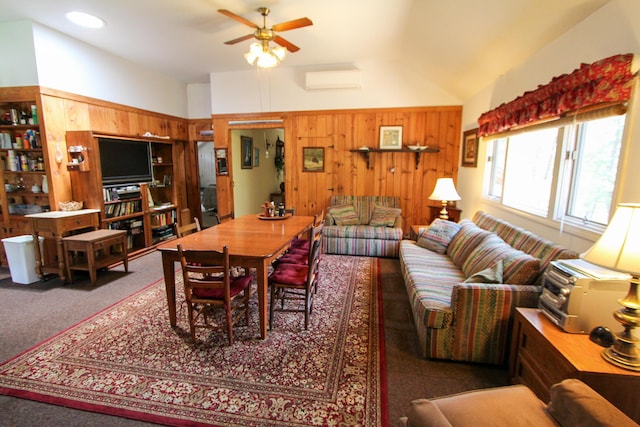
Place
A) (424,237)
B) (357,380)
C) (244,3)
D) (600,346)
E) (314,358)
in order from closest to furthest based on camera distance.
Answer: (600,346) → (357,380) → (314,358) → (244,3) → (424,237)

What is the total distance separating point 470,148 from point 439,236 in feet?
5.70

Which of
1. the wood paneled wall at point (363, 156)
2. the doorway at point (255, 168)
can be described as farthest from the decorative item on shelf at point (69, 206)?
the wood paneled wall at point (363, 156)

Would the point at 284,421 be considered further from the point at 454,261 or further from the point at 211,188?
the point at 211,188

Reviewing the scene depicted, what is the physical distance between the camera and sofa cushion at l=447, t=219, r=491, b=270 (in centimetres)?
294

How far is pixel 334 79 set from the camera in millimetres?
5000

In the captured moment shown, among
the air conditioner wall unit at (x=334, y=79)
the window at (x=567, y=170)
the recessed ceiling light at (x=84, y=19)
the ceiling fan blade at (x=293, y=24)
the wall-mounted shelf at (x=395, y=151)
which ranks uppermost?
the recessed ceiling light at (x=84, y=19)

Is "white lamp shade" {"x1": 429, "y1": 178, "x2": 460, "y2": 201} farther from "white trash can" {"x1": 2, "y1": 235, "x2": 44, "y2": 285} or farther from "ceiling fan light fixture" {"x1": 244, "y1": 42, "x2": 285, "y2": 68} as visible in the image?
"white trash can" {"x1": 2, "y1": 235, "x2": 44, "y2": 285}

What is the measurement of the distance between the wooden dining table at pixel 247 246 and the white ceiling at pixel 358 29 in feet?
7.34

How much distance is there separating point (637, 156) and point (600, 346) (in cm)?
109

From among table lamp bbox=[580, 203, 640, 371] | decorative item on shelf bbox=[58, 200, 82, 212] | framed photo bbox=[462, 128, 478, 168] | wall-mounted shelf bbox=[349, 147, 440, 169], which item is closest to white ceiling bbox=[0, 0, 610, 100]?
framed photo bbox=[462, 128, 478, 168]

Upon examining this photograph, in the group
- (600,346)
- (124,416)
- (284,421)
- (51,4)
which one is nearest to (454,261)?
(600,346)

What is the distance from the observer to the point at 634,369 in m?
1.30

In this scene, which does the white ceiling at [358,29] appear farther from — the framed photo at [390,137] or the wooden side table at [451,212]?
the wooden side table at [451,212]

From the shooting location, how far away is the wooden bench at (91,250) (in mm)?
3469
